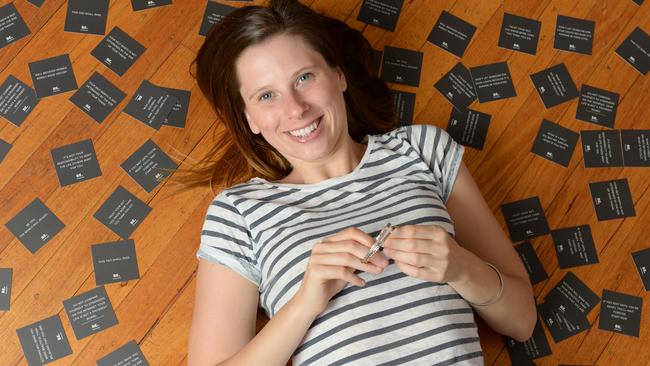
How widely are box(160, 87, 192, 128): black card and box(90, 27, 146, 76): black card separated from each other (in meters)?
0.14

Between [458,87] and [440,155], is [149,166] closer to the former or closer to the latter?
[440,155]

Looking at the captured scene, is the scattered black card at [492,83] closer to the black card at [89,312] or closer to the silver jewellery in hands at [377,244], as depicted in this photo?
the silver jewellery in hands at [377,244]

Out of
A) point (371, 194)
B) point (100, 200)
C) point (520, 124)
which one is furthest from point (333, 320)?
point (520, 124)

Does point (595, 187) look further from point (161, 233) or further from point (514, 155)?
point (161, 233)

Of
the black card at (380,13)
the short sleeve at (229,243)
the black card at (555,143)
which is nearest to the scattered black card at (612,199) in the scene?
the black card at (555,143)

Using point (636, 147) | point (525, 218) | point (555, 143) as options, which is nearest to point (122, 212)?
point (525, 218)

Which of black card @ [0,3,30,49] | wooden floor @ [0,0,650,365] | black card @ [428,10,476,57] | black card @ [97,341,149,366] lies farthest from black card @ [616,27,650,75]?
black card @ [0,3,30,49]

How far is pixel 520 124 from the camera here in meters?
2.11

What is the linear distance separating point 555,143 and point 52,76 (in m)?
1.55

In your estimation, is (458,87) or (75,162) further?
(458,87)

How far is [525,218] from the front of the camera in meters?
2.04

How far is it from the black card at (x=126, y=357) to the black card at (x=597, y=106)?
4.92 feet

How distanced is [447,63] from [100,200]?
114cm

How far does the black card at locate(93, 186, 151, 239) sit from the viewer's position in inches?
76.0
